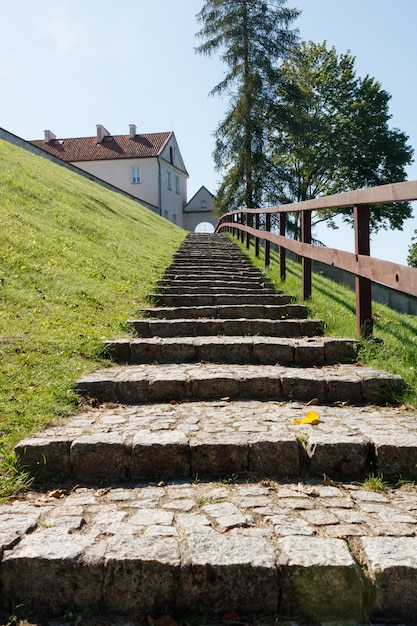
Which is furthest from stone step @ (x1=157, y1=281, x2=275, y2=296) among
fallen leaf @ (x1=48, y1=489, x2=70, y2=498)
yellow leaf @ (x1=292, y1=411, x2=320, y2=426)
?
fallen leaf @ (x1=48, y1=489, x2=70, y2=498)

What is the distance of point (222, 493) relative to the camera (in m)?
2.77

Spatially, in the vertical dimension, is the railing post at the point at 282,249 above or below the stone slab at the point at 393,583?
above

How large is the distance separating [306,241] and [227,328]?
4.79ft

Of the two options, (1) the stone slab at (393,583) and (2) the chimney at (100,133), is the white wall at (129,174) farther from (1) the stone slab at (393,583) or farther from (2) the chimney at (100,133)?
(1) the stone slab at (393,583)

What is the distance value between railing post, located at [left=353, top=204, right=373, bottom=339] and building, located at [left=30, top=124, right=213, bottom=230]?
34825mm

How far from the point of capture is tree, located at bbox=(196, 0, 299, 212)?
22.0 m

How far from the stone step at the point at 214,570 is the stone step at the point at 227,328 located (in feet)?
10.9

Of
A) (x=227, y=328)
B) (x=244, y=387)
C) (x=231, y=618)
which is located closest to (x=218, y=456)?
(x=231, y=618)

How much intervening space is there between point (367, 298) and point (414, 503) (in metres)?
2.31

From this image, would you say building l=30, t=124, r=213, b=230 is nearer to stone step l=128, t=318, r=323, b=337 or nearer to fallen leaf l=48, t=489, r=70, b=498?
stone step l=128, t=318, r=323, b=337

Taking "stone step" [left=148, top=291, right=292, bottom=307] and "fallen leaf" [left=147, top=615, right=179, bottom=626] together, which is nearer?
"fallen leaf" [left=147, top=615, right=179, bottom=626]

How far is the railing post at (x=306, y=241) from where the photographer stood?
621cm

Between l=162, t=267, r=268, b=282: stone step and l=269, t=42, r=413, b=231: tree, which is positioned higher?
l=269, t=42, r=413, b=231: tree

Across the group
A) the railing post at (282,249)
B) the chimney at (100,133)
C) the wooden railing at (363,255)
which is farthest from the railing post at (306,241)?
the chimney at (100,133)
